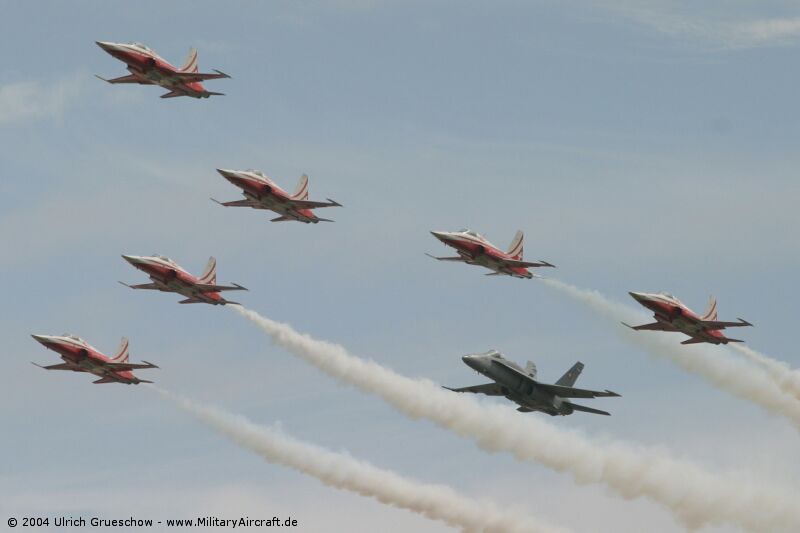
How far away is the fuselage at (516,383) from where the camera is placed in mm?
143625

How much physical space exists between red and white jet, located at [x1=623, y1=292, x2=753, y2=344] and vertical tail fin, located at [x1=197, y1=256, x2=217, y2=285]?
36132mm

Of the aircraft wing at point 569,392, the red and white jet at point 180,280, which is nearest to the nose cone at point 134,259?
the red and white jet at point 180,280

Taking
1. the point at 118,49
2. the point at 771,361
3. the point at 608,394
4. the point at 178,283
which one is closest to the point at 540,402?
the point at 608,394

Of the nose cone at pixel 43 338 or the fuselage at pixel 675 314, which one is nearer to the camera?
the fuselage at pixel 675 314

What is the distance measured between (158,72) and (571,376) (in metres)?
46.7

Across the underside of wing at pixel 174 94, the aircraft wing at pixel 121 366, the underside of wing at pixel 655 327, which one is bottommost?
the aircraft wing at pixel 121 366

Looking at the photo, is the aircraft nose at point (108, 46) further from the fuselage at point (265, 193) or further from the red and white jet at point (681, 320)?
the red and white jet at point (681, 320)

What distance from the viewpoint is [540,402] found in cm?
14712

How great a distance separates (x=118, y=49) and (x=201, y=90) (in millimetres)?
7834

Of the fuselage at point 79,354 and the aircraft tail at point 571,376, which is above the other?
the aircraft tail at point 571,376

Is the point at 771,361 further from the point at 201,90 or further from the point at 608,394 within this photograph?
the point at 201,90

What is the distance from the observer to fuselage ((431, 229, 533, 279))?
14325 cm

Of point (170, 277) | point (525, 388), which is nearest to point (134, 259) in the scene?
point (170, 277)

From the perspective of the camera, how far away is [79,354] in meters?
147
